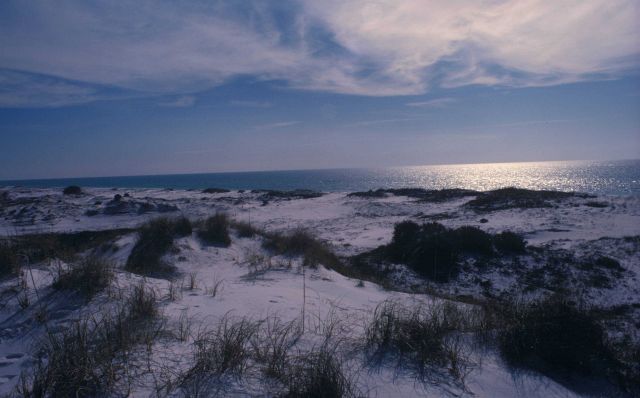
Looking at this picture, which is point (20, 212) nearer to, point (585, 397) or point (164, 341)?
point (164, 341)

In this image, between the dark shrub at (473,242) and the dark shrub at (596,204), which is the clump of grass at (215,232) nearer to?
the dark shrub at (473,242)

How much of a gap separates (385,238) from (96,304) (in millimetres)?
12111

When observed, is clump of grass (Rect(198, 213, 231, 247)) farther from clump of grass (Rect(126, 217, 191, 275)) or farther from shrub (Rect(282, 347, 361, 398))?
shrub (Rect(282, 347, 361, 398))

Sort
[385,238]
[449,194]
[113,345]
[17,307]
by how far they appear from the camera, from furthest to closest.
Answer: [449,194] → [385,238] → [17,307] → [113,345]

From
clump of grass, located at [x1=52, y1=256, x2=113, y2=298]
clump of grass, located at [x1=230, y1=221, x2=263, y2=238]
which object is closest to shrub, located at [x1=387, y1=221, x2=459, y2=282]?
clump of grass, located at [x1=230, y1=221, x2=263, y2=238]

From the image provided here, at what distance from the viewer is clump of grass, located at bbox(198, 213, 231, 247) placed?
398 inches

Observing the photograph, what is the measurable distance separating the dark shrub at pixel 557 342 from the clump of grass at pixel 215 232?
308 inches

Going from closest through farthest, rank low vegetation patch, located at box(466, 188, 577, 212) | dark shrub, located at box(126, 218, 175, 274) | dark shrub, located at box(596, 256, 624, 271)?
dark shrub, located at box(126, 218, 175, 274), dark shrub, located at box(596, 256, 624, 271), low vegetation patch, located at box(466, 188, 577, 212)

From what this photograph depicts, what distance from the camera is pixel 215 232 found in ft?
33.8

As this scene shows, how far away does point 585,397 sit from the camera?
3299mm

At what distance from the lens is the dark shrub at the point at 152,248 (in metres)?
7.98

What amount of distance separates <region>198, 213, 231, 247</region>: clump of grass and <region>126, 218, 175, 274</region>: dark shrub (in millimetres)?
906

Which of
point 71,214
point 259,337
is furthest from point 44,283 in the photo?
point 71,214

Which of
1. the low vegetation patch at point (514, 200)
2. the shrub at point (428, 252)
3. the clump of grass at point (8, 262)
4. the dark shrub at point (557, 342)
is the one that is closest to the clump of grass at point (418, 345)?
the dark shrub at point (557, 342)
